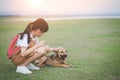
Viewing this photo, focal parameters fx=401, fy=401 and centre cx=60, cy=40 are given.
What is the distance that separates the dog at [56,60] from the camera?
3.18 metres

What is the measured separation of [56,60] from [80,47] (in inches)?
9.4

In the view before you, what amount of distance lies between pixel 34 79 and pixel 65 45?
1.22 ft

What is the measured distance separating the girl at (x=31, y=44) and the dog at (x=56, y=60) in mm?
46

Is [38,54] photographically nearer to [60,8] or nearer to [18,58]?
[18,58]

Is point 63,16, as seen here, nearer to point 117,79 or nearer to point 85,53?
point 85,53

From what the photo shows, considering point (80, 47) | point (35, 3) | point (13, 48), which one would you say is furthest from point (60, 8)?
point (13, 48)

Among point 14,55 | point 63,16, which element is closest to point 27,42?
point 14,55

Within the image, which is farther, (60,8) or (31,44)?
(60,8)

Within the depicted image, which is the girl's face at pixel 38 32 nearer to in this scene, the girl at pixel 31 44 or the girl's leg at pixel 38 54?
the girl at pixel 31 44

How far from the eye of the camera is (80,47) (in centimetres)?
329

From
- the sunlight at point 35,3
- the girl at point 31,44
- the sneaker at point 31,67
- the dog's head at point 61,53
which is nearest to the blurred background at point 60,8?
the sunlight at point 35,3

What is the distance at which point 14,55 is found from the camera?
10.5 feet

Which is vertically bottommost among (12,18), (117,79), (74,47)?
(117,79)

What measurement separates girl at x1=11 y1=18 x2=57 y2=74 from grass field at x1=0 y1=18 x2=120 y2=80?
5cm
